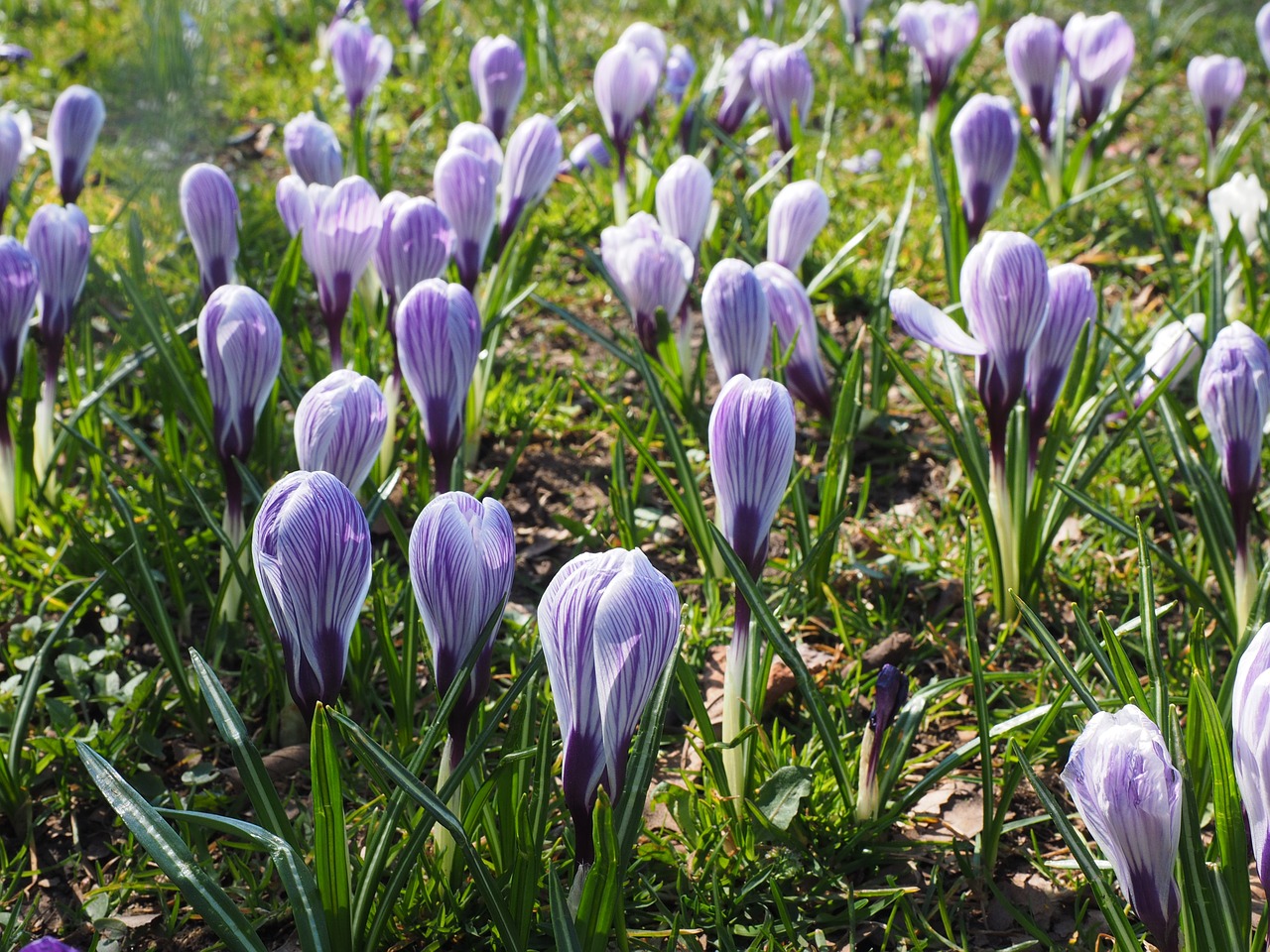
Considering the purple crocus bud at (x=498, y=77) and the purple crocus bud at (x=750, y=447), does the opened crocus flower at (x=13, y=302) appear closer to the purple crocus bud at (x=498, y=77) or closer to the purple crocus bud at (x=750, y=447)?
the purple crocus bud at (x=750, y=447)

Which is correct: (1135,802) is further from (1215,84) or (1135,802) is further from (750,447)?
(1215,84)

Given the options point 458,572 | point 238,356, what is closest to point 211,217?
point 238,356

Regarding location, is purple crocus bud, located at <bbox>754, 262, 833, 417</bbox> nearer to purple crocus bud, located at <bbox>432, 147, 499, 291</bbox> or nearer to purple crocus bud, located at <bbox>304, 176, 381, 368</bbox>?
purple crocus bud, located at <bbox>432, 147, 499, 291</bbox>

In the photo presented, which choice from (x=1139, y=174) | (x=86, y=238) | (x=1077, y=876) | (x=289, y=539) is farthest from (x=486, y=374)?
(x=1139, y=174)

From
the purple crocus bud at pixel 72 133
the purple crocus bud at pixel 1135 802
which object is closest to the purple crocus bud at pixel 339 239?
the purple crocus bud at pixel 72 133

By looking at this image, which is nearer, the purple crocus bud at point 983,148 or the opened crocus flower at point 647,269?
the opened crocus flower at point 647,269

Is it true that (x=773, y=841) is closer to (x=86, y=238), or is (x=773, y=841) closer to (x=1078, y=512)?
(x=1078, y=512)

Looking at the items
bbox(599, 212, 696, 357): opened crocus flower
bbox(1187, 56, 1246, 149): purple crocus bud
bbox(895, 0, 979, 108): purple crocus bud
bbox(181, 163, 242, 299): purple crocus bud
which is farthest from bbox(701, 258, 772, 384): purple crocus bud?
bbox(1187, 56, 1246, 149): purple crocus bud
